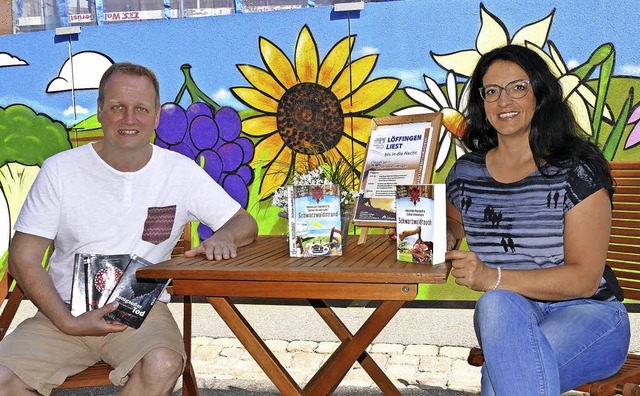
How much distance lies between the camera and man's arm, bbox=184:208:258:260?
2678 millimetres

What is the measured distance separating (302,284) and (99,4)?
464 centimetres

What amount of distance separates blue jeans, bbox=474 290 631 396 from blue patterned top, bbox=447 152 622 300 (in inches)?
5.6

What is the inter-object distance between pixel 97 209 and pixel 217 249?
557 mm

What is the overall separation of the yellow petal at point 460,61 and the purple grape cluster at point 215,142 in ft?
5.55

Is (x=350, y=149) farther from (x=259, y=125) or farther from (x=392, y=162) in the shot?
(x=392, y=162)

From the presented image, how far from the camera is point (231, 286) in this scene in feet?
7.82

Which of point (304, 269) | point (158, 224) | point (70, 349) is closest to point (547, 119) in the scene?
point (304, 269)

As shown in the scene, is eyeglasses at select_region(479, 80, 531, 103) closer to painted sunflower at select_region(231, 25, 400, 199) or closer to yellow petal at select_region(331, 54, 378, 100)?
painted sunflower at select_region(231, 25, 400, 199)

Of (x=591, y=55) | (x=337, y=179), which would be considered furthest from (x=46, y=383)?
(x=591, y=55)

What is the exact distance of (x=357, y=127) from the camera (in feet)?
18.7

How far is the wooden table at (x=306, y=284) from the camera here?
88.2 inches

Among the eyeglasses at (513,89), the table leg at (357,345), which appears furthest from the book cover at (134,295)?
the eyeglasses at (513,89)

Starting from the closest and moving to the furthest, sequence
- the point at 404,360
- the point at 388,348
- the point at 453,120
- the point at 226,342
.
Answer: the point at 404,360
the point at 388,348
the point at 226,342
the point at 453,120

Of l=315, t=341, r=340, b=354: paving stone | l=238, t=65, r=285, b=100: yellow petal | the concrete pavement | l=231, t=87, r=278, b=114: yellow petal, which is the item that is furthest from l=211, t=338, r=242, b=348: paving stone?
l=238, t=65, r=285, b=100: yellow petal
